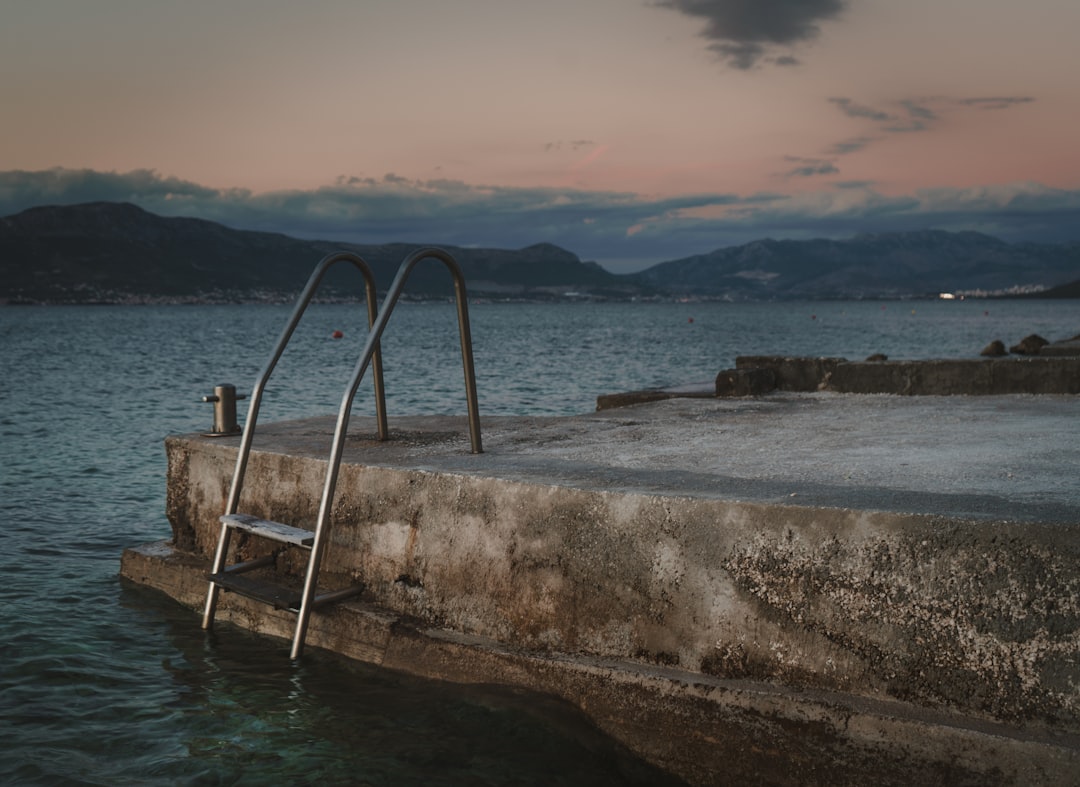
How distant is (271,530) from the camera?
14.3 ft

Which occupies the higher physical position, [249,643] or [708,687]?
[708,687]

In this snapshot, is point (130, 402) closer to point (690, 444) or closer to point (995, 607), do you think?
point (690, 444)

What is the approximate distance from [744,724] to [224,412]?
12.5ft

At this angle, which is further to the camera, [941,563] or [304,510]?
[304,510]

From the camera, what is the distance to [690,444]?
5648mm

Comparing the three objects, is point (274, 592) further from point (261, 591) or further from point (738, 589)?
point (738, 589)

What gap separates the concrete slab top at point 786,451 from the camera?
12.5 feet

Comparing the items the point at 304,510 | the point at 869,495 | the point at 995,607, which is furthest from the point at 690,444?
the point at 995,607

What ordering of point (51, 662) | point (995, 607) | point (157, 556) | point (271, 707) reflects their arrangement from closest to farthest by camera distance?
point (995, 607), point (271, 707), point (51, 662), point (157, 556)

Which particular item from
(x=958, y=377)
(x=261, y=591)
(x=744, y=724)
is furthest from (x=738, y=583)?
(x=958, y=377)

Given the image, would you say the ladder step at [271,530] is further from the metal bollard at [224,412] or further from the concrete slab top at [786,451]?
the metal bollard at [224,412]

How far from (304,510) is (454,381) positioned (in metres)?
32.1

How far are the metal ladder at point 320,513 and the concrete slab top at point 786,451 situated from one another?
44 centimetres

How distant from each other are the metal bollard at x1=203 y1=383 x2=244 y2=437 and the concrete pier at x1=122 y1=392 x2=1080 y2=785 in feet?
1.12
